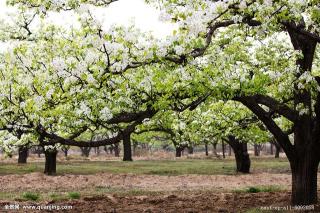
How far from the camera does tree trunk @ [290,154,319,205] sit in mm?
15289

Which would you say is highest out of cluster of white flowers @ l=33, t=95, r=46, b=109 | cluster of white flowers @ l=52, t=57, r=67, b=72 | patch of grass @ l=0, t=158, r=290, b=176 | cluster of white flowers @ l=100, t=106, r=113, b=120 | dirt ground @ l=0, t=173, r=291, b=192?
cluster of white flowers @ l=52, t=57, r=67, b=72

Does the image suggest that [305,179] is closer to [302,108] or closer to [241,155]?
[302,108]

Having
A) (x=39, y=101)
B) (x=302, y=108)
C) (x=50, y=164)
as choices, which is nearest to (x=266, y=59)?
(x=302, y=108)

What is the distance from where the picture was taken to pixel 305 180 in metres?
15.4

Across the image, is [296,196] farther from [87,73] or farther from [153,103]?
[87,73]

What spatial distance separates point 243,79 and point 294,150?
14.9 feet

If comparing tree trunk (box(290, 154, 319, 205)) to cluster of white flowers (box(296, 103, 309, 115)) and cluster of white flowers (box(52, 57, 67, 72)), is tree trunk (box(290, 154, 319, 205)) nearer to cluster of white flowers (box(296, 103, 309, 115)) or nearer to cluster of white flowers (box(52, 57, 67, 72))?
cluster of white flowers (box(296, 103, 309, 115))

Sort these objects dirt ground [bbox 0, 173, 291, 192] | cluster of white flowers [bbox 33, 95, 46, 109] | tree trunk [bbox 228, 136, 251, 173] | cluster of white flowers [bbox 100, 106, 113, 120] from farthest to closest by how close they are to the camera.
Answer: tree trunk [bbox 228, 136, 251, 173] → dirt ground [bbox 0, 173, 291, 192] → cluster of white flowers [bbox 100, 106, 113, 120] → cluster of white flowers [bbox 33, 95, 46, 109]

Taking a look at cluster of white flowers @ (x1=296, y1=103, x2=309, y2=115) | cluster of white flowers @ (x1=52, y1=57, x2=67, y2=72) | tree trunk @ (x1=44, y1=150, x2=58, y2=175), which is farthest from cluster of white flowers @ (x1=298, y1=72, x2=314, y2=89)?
tree trunk @ (x1=44, y1=150, x2=58, y2=175)

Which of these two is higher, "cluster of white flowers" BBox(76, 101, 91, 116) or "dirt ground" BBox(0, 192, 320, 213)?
"cluster of white flowers" BBox(76, 101, 91, 116)

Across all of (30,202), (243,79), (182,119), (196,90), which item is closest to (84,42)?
(196,90)

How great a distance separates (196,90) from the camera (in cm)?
1262

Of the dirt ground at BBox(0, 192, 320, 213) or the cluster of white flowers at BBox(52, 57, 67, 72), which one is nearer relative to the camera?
the cluster of white flowers at BBox(52, 57, 67, 72)

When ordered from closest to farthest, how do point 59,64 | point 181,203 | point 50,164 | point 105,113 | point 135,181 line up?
1. point 59,64
2. point 105,113
3. point 181,203
4. point 135,181
5. point 50,164
